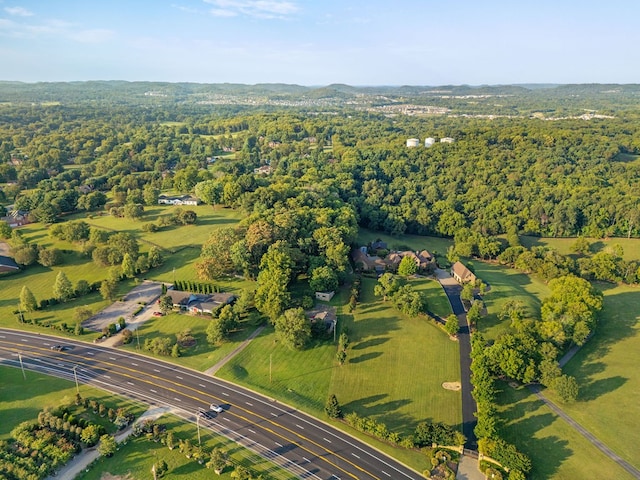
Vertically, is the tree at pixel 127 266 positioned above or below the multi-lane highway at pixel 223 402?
above

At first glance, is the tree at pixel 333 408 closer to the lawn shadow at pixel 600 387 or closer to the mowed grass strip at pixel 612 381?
the mowed grass strip at pixel 612 381

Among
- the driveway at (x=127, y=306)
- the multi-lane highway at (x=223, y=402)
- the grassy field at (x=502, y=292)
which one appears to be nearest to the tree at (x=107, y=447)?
the multi-lane highway at (x=223, y=402)

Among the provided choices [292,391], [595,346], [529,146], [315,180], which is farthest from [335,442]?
[529,146]

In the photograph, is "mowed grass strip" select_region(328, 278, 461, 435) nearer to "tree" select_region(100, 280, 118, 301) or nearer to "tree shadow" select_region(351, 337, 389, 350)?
"tree shadow" select_region(351, 337, 389, 350)

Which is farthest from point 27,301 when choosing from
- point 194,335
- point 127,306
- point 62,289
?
point 194,335

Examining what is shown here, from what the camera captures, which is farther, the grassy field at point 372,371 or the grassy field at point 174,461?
the grassy field at point 372,371
